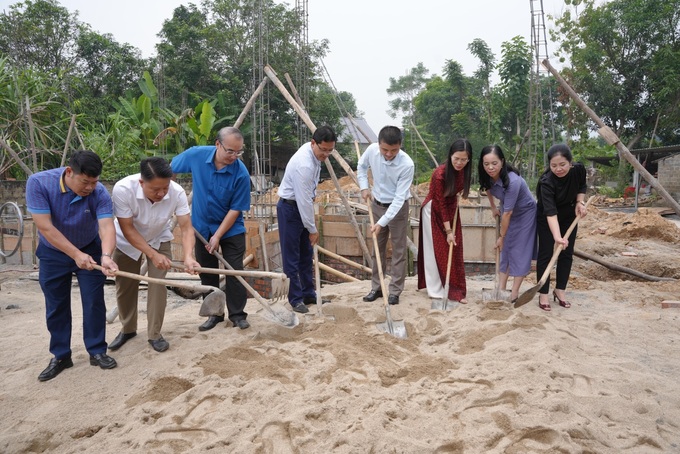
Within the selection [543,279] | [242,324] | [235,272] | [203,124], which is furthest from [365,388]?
[203,124]

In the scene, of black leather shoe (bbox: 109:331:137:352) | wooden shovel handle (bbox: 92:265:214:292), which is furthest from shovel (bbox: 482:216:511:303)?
black leather shoe (bbox: 109:331:137:352)

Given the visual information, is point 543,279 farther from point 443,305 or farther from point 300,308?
point 300,308

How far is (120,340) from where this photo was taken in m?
3.21

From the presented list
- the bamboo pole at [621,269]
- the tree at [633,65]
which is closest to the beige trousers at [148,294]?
the bamboo pole at [621,269]

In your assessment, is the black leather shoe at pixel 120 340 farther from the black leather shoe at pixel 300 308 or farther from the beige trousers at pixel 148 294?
the black leather shoe at pixel 300 308

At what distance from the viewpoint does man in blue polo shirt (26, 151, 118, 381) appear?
2.62 metres

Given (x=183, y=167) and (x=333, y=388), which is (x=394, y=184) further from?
(x=333, y=388)

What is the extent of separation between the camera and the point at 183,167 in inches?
134

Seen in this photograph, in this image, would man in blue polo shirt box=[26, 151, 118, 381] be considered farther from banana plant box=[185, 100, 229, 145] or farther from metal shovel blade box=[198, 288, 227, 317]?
banana plant box=[185, 100, 229, 145]

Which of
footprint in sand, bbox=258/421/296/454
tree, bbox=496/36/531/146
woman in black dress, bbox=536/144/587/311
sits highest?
tree, bbox=496/36/531/146

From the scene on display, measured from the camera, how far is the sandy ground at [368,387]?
2094 millimetres

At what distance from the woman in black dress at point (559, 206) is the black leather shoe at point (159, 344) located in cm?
286

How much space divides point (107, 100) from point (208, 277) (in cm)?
1713

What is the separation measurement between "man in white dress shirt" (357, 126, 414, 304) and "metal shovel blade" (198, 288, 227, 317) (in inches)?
50.6
